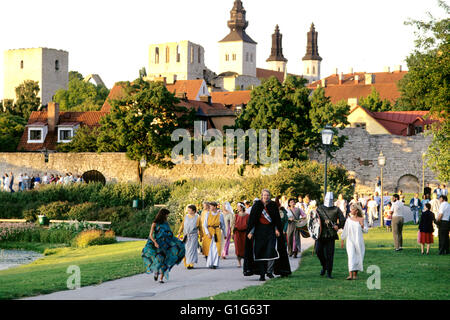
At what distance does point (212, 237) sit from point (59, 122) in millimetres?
47680

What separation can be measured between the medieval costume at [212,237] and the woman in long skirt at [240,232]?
425 millimetres

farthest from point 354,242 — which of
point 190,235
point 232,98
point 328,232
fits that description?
point 232,98

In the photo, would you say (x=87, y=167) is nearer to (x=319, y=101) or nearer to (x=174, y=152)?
(x=174, y=152)

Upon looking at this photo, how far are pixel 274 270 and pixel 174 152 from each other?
34.8 m

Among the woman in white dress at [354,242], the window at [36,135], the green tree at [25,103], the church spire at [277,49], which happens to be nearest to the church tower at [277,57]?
the church spire at [277,49]

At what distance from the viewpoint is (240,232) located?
17.7m

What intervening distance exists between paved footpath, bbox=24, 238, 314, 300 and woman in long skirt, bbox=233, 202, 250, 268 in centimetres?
45

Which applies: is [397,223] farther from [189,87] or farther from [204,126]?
[189,87]

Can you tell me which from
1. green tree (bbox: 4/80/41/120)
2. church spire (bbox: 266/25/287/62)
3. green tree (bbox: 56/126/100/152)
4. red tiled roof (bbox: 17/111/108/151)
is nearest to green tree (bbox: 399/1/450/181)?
green tree (bbox: 56/126/100/152)

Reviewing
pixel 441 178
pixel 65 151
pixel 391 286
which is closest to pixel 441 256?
pixel 391 286

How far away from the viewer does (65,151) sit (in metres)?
56.6

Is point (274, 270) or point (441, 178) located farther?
point (441, 178)

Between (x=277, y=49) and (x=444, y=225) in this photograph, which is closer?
(x=444, y=225)

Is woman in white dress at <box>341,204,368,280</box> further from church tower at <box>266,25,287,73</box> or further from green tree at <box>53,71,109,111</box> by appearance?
church tower at <box>266,25,287,73</box>
